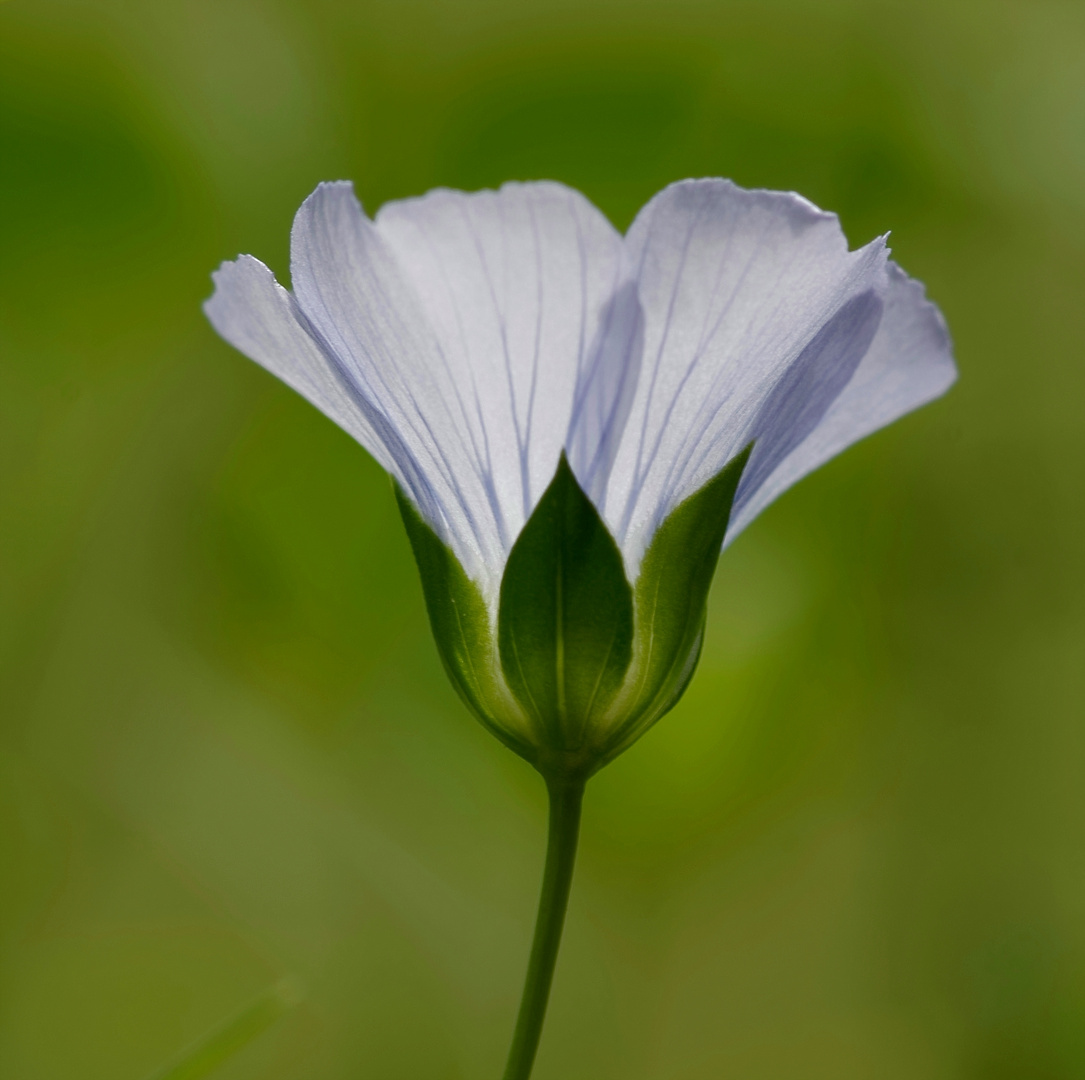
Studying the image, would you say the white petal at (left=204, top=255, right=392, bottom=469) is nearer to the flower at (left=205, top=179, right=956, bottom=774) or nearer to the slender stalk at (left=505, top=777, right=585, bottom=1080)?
the flower at (left=205, top=179, right=956, bottom=774)

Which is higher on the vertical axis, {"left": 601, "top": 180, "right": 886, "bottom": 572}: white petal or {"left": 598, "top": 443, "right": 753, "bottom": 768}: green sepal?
{"left": 601, "top": 180, "right": 886, "bottom": 572}: white petal

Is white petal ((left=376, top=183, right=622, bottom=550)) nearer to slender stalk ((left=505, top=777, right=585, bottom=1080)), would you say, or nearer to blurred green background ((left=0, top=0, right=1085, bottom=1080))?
slender stalk ((left=505, top=777, right=585, bottom=1080))

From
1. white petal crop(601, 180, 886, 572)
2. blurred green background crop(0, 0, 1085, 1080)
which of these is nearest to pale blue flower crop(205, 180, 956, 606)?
white petal crop(601, 180, 886, 572)

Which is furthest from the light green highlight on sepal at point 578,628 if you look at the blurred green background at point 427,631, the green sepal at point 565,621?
the blurred green background at point 427,631

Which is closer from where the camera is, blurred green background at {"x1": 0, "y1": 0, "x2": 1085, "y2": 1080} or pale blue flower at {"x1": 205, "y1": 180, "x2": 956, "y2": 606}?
pale blue flower at {"x1": 205, "y1": 180, "x2": 956, "y2": 606}

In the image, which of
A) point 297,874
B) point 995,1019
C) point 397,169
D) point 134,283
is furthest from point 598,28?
point 995,1019

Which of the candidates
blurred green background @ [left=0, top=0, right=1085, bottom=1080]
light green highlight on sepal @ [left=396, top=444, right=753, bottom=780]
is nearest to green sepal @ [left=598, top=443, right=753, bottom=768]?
light green highlight on sepal @ [left=396, top=444, right=753, bottom=780]

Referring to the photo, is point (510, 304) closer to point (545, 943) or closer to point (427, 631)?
point (545, 943)
